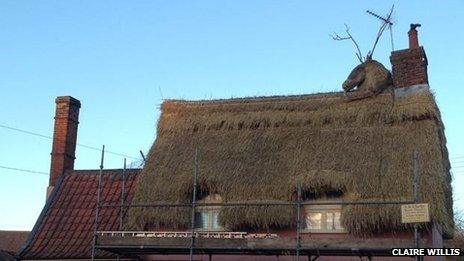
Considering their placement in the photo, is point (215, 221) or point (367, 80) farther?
point (367, 80)

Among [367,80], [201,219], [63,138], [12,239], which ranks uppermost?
[367,80]

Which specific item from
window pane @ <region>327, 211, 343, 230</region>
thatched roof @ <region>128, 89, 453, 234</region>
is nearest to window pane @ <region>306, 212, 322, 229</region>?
window pane @ <region>327, 211, 343, 230</region>

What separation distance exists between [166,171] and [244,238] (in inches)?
141

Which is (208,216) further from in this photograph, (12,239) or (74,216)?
(12,239)

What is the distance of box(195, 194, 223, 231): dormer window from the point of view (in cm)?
1514

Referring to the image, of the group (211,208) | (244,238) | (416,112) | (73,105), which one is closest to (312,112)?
(416,112)

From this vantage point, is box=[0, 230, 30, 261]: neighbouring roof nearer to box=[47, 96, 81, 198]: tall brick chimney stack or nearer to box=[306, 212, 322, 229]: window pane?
box=[47, 96, 81, 198]: tall brick chimney stack

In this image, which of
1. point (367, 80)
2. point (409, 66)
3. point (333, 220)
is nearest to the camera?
point (333, 220)

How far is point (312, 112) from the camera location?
16391 mm

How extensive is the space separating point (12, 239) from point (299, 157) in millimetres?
31789

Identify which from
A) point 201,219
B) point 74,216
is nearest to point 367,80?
point 201,219

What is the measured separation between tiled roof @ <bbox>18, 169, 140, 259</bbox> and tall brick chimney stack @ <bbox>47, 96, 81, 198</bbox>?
39 centimetres

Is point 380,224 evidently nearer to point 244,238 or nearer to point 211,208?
point 244,238

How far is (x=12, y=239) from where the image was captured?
136 ft
